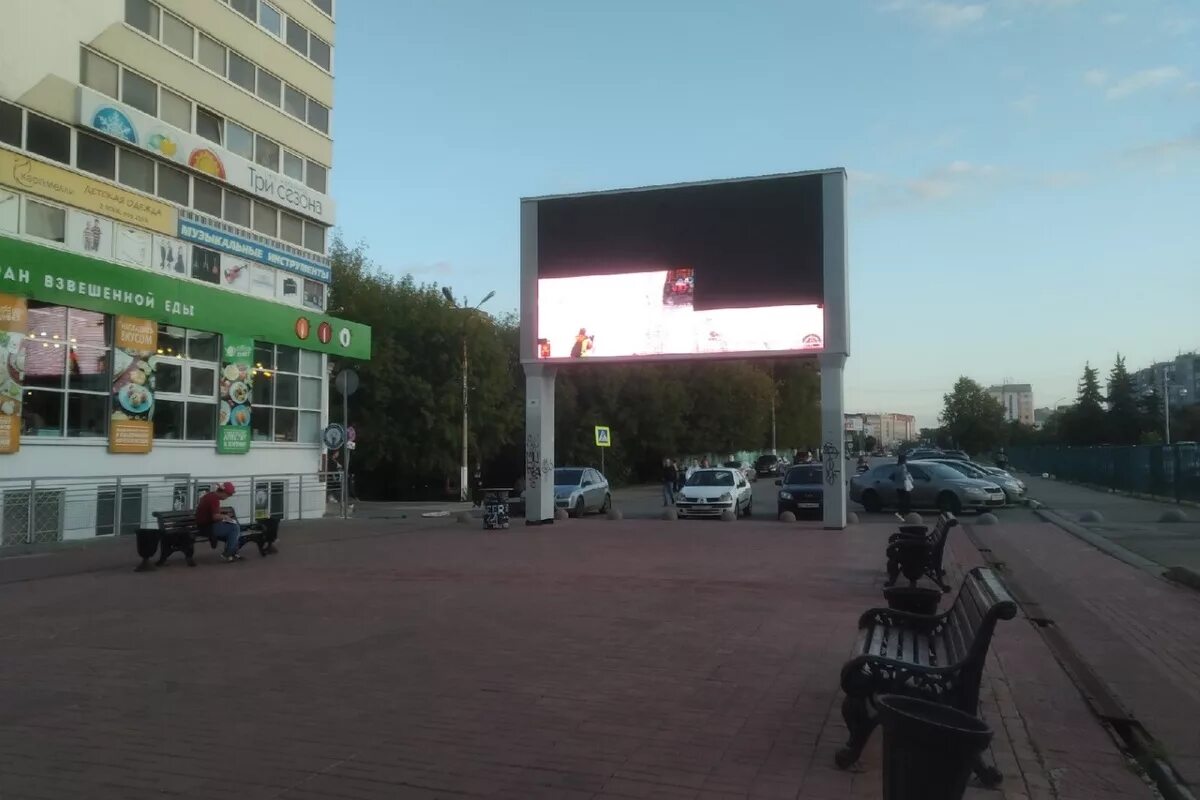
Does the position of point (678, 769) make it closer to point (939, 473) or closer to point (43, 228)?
point (43, 228)

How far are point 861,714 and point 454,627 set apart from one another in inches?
217

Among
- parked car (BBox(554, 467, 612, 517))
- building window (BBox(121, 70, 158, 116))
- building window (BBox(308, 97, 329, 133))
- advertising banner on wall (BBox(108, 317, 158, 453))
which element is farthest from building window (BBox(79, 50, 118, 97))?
parked car (BBox(554, 467, 612, 517))

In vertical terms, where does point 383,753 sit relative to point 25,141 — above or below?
below

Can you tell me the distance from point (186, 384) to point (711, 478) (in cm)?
1497

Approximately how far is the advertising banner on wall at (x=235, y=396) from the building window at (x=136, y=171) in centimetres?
438

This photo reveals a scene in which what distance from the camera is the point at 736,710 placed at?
686 cm

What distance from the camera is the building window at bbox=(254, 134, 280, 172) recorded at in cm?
2844

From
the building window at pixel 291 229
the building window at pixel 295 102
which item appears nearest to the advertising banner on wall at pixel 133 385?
the building window at pixel 291 229

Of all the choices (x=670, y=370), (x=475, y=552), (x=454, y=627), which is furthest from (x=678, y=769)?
(x=670, y=370)

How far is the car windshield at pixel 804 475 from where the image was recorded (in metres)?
29.5

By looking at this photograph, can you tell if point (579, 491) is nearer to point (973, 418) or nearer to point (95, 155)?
point (95, 155)

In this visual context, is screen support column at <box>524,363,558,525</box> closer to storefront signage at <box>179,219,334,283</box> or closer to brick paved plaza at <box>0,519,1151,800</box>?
storefront signage at <box>179,219,334,283</box>

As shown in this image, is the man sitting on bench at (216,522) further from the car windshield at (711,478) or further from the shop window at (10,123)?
the car windshield at (711,478)

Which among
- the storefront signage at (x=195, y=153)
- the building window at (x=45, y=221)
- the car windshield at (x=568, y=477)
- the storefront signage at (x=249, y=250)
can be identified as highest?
the storefront signage at (x=195, y=153)
